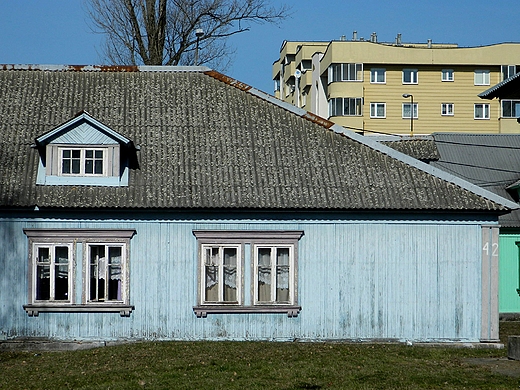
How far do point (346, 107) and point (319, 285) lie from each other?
124ft

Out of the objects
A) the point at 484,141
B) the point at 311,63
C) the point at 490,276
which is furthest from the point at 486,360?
the point at 311,63

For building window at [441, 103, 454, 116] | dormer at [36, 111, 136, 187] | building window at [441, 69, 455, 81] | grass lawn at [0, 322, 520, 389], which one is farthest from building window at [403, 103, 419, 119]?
dormer at [36, 111, 136, 187]

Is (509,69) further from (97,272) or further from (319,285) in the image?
(97,272)

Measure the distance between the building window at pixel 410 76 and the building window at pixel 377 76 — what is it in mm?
1383

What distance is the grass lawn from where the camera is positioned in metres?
15.4

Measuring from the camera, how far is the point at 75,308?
67.9 ft

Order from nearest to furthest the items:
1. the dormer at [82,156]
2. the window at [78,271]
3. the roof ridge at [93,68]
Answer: the window at [78,271] < the dormer at [82,156] < the roof ridge at [93,68]

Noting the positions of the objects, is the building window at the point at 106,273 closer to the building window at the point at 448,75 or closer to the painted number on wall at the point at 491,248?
the painted number on wall at the point at 491,248

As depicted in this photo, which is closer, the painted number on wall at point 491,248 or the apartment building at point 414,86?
the painted number on wall at point 491,248

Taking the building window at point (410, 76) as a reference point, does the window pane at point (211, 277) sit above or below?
below

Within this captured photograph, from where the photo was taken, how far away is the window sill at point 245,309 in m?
20.9

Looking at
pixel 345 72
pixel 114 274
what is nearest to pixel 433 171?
pixel 114 274

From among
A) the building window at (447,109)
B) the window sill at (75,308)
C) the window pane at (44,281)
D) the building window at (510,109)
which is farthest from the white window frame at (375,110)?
the window pane at (44,281)

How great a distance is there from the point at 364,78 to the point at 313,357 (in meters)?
42.6
